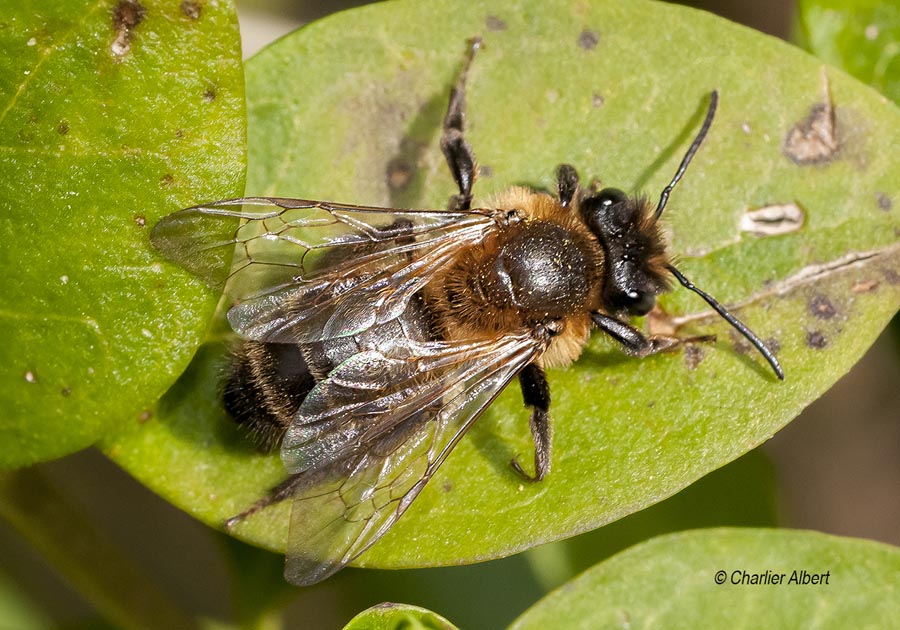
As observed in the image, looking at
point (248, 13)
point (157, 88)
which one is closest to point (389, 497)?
point (157, 88)

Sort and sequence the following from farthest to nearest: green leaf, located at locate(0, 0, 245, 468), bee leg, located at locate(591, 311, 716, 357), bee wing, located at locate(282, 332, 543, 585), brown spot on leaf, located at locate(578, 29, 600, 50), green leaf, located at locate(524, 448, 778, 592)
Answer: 1. green leaf, located at locate(524, 448, 778, 592)
2. brown spot on leaf, located at locate(578, 29, 600, 50)
3. bee leg, located at locate(591, 311, 716, 357)
4. bee wing, located at locate(282, 332, 543, 585)
5. green leaf, located at locate(0, 0, 245, 468)

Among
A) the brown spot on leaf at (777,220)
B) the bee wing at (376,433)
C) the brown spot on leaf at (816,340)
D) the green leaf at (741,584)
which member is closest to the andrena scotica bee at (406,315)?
the bee wing at (376,433)

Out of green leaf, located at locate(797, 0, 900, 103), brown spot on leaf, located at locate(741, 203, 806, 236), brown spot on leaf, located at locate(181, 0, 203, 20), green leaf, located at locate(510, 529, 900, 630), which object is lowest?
green leaf, located at locate(510, 529, 900, 630)

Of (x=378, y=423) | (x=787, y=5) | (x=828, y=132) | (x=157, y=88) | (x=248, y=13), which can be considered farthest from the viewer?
(x=787, y=5)

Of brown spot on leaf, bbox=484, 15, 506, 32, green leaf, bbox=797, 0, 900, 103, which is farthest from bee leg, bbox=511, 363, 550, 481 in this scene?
green leaf, bbox=797, 0, 900, 103

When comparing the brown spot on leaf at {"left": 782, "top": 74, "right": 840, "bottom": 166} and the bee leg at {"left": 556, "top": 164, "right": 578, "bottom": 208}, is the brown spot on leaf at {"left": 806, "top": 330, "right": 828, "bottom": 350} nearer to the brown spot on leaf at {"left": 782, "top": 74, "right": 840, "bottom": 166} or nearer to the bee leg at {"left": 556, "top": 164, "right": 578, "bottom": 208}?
the brown spot on leaf at {"left": 782, "top": 74, "right": 840, "bottom": 166}

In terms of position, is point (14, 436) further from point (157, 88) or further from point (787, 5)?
point (787, 5)

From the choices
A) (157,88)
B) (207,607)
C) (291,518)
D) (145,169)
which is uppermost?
(157,88)
